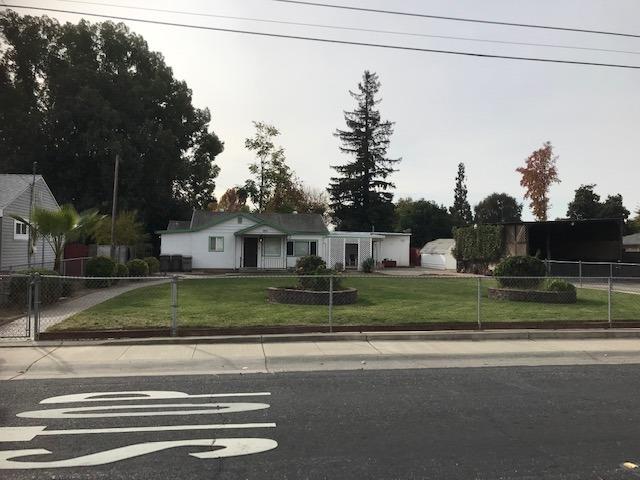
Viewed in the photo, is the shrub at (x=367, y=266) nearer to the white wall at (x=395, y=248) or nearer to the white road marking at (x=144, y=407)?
the white wall at (x=395, y=248)

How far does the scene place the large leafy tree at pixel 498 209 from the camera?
97.6 m

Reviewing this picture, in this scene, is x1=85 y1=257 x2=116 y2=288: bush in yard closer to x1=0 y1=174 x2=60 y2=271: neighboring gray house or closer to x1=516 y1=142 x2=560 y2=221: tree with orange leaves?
x1=0 y1=174 x2=60 y2=271: neighboring gray house

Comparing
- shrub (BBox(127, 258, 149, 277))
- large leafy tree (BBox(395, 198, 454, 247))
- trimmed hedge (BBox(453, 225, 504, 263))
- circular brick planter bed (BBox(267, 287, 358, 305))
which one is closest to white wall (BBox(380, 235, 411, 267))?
trimmed hedge (BBox(453, 225, 504, 263))

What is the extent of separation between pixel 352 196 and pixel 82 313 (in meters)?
53.4

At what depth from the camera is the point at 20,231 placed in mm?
22219

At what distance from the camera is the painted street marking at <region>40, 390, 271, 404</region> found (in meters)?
6.49

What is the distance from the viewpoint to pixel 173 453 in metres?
4.77

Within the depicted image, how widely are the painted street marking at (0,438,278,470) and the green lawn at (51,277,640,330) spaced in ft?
19.3

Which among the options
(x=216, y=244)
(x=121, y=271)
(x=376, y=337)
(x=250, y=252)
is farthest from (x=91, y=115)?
(x=376, y=337)

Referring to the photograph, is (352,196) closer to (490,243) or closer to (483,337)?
(490,243)

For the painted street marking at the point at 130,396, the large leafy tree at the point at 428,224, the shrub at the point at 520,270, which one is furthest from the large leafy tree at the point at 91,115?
the painted street marking at the point at 130,396

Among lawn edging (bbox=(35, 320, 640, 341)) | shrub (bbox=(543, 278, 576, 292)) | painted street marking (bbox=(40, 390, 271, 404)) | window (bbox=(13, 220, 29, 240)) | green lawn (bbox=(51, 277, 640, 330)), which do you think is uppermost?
window (bbox=(13, 220, 29, 240))

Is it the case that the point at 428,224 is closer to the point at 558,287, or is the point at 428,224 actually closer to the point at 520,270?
the point at 520,270

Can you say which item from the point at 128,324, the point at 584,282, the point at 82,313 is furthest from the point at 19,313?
the point at 584,282
